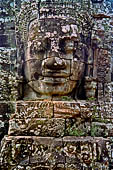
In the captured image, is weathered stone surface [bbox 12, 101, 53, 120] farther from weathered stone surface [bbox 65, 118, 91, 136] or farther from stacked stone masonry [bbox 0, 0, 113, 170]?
weathered stone surface [bbox 65, 118, 91, 136]

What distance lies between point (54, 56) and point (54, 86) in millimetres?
509

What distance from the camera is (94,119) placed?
387cm

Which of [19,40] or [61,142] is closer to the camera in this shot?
[61,142]

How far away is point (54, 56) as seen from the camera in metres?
3.67

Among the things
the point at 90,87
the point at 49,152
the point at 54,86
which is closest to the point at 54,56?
the point at 54,86

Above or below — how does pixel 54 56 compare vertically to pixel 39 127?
above

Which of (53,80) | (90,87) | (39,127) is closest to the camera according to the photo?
(39,127)

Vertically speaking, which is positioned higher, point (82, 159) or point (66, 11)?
point (66, 11)

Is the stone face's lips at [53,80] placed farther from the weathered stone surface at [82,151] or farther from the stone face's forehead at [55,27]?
the weathered stone surface at [82,151]

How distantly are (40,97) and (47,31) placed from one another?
1.15 metres

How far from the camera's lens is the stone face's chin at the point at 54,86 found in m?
3.73

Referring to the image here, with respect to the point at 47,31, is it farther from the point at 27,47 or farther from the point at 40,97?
the point at 40,97

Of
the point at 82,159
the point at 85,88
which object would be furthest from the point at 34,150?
the point at 85,88

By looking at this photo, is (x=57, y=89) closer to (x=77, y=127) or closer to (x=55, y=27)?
(x=77, y=127)
